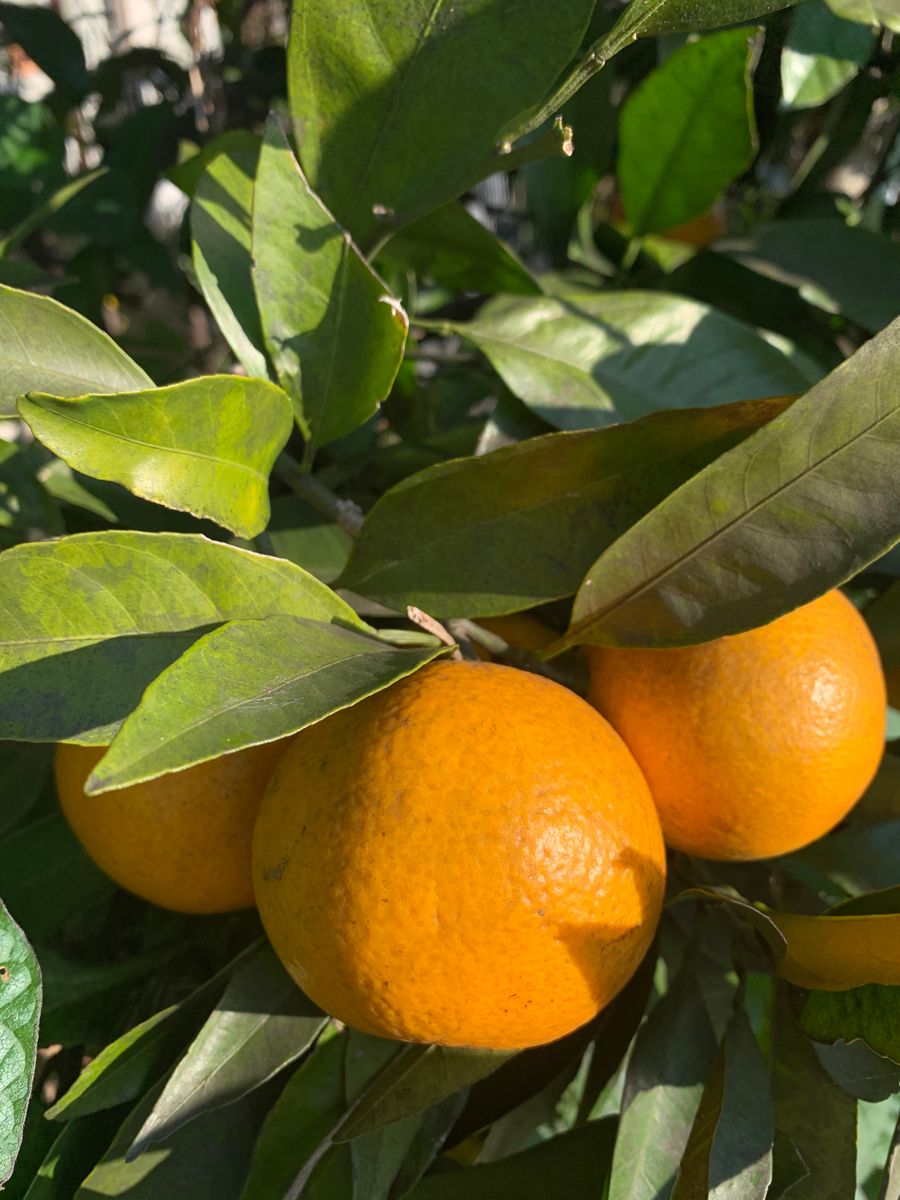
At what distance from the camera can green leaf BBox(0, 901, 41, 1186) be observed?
18.3 inches

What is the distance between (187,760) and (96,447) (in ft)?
0.51

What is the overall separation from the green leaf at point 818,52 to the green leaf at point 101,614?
0.52 m

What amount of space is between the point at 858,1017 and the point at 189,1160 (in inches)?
14.6

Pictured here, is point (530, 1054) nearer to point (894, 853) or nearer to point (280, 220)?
point (894, 853)

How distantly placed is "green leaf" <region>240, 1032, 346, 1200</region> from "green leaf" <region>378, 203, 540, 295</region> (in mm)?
547

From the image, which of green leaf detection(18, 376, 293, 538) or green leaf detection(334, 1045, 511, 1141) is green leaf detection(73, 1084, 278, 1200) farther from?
green leaf detection(18, 376, 293, 538)

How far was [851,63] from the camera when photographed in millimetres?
709

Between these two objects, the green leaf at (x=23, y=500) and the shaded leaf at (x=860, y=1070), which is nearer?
the shaded leaf at (x=860, y=1070)

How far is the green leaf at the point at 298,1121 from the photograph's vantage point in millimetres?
546

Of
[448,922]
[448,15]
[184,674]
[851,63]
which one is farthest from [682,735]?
[851,63]

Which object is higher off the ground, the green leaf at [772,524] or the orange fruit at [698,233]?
the green leaf at [772,524]

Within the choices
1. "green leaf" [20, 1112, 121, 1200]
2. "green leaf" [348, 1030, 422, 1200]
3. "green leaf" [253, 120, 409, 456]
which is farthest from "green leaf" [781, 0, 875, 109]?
"green leaf" [20, 1112, 121, 1200]

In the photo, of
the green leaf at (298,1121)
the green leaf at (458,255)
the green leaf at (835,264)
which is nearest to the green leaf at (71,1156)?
the green leaf at (298,1121)

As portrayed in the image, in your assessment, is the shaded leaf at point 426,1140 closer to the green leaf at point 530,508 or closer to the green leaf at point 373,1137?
the green leaf at point 373,1137
